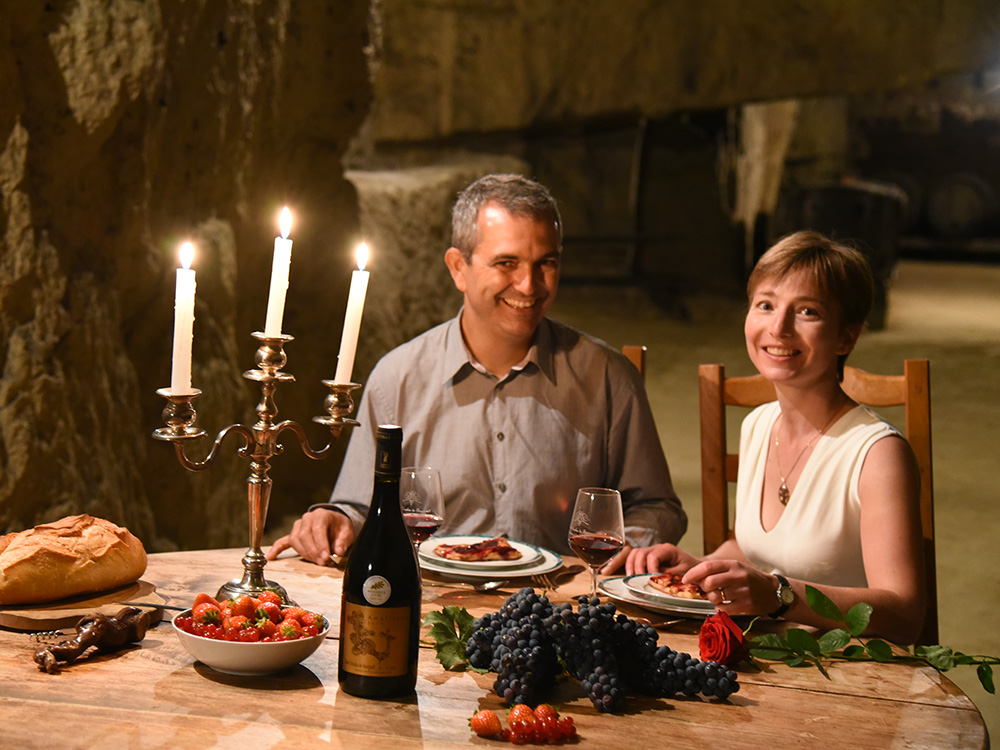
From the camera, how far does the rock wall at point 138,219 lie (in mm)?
2762

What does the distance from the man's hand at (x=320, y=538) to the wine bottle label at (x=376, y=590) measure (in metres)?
0.72

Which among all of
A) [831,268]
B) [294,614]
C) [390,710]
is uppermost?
[831,268]

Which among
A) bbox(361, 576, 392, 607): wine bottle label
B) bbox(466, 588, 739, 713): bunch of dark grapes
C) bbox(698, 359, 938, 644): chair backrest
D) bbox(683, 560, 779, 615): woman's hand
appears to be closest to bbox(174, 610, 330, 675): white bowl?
bbox(361, 576, 392, 607): wine bottle label

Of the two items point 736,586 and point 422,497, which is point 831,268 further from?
point 422,497

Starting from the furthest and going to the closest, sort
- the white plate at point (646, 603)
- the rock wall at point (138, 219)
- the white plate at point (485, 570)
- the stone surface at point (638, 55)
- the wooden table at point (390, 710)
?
the stone surface at point (638, 55) → the rock wall at point (138, 219) → the white plate at point (485, 570) → the white plate at point (646, 603) → the wooden table at point (390, 710)

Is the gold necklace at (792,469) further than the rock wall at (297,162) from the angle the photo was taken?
No

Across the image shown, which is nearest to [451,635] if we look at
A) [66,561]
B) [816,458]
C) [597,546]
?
[597,546]

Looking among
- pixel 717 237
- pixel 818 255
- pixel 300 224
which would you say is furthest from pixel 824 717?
pixel 717 237

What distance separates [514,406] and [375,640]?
1231mm

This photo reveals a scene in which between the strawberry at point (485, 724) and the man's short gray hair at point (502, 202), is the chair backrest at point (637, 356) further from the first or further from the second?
the strawberry at point (485, 724)

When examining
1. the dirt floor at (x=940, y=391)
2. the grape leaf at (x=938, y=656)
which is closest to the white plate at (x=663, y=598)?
the grape leaf at (x=938, y=656)

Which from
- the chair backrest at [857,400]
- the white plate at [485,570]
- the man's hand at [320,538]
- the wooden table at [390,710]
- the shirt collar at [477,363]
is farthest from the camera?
the shirt collar at [477,363]

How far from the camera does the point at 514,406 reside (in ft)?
8.28

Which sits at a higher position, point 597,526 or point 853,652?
point 597,526
